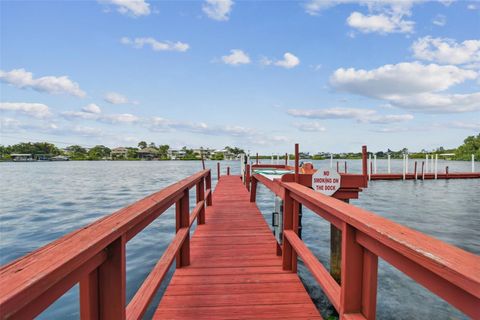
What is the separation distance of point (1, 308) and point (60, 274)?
0.24 meters

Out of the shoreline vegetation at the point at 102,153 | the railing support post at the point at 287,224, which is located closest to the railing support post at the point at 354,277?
the railing support post at the point at 287,224

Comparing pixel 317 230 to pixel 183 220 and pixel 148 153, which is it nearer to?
pixel 183 220

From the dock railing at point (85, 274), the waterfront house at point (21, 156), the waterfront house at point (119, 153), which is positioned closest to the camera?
the dock railing at point (85, 274)

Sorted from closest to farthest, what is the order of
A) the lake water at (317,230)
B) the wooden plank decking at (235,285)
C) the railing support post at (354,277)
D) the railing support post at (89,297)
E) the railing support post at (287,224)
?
the railing support post at (89,297)
the railing support post at (354,277)
the wooden plank decking at (235,285)
the railing support post at (287,224)
the lake water at (317,230)

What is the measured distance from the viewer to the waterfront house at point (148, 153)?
444 feet

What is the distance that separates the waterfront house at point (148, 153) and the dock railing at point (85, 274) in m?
139


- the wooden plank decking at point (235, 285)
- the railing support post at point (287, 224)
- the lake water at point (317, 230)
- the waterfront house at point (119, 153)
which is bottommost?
the lake water at point (317, 230)

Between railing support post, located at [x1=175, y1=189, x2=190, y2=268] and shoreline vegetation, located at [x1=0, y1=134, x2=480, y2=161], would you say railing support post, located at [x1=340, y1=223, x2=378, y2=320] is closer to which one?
railing support post, located at [x1=175, y1=189, x2=190, y2=268]

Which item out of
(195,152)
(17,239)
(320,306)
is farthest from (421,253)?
(195,152)

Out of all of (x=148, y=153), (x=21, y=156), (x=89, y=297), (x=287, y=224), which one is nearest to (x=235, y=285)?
(x=287, y=224)

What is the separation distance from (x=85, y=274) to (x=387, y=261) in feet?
3.96

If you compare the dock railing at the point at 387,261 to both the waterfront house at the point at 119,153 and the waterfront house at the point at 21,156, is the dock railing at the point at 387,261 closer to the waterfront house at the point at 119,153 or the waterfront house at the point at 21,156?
the waterfront house at the point at 119,153

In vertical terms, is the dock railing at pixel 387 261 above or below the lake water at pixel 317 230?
above

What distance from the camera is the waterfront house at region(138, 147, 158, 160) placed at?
135 meters
